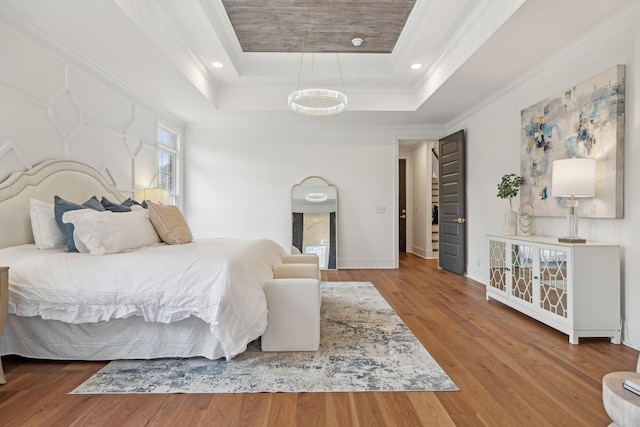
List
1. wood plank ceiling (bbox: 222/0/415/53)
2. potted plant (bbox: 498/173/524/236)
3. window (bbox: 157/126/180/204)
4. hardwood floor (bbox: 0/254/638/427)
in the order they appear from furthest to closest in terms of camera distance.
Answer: window (bbox: 157/126/180/204) < potted plant (bbox: 498/173/524/236) < wood plank ceiling (bbox: 222/0/415/53) < hardwood floor (bbox: 0/254/638/427)

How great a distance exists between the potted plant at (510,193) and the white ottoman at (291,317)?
252 centimetres

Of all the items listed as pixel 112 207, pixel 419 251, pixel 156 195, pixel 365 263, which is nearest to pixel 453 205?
pixel 365 263

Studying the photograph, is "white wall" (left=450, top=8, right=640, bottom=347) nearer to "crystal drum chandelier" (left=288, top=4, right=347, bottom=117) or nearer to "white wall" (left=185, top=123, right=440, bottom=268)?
"white wall" (left=185, top=123, right=440, bottom=268)

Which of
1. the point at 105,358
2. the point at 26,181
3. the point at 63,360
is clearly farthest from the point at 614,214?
the point at 26,181

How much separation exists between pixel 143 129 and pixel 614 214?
17.1ft

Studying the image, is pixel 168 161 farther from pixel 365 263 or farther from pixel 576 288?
pixel 576 288

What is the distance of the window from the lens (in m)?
5.17

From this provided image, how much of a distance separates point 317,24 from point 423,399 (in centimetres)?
370

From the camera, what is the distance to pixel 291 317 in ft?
7.57

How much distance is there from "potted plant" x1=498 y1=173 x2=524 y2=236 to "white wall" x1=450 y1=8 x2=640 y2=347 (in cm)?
19

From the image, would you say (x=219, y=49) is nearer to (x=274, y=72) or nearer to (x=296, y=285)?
(x=274, y=72)

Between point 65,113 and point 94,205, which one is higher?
point 65,113

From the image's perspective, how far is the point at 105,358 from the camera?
2.19 m

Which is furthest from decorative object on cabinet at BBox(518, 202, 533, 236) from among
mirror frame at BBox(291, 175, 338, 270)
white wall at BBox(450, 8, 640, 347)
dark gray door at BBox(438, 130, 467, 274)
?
mirror frame at BBox(291, 175, 338, 270)
